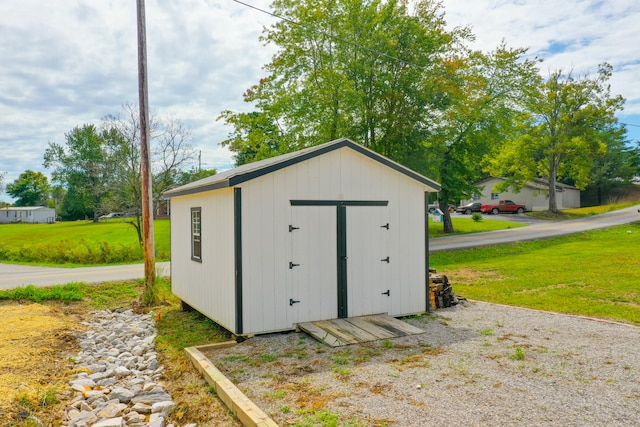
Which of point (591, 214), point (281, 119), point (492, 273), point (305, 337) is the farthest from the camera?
point (591, 214)

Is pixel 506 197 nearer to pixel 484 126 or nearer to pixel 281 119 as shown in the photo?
pixel 484 126

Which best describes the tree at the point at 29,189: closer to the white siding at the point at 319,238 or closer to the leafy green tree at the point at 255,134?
the leafy green tree at the point at 255,134

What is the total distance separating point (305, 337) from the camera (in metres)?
6.68

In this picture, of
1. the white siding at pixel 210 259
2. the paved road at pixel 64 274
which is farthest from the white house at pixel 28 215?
the white siding at pixel 210 259

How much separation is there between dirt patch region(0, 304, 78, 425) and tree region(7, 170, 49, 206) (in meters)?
74.5

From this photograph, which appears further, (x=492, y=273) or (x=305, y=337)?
(x=492, y=273)

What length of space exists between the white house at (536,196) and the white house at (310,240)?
116 ft

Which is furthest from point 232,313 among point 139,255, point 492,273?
point 139,255

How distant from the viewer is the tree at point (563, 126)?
33719 millimetres

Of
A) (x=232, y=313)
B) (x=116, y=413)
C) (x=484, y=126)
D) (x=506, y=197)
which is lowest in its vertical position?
(x=116, y=413)

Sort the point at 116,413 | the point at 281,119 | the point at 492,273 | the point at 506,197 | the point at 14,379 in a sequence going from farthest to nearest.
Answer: the point at 506,197, the point at 281,119, the point at 492,273, the point at 14,379, the point at 116,413

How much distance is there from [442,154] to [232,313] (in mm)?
17751

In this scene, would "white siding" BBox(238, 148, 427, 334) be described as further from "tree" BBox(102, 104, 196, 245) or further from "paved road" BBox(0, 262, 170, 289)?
"tree" BBox(102, 104, 196, 245)

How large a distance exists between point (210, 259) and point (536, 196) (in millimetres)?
40993
